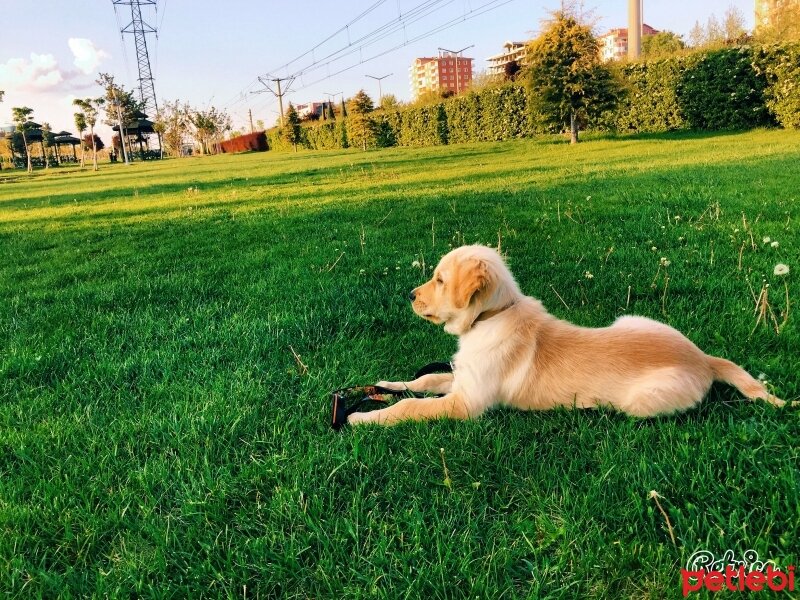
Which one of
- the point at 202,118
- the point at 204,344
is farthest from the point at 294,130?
the point at 204,344

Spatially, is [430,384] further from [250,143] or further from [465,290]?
[250,143]

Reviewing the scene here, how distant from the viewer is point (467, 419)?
8.16 ft

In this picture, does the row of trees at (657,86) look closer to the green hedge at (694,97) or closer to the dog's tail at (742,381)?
the green hedge at (694,97)

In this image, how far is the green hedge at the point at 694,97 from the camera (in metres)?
17.3

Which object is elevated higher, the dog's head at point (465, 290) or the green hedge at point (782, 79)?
the green hedge at point (782, 79)

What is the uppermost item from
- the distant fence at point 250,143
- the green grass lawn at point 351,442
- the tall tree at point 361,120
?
the distant fence at point 250,143

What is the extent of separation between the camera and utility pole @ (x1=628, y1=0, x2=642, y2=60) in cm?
2477

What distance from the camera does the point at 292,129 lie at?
52.5 meters

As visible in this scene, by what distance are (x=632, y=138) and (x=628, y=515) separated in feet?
68.3

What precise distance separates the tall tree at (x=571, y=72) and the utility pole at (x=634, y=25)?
623 cm

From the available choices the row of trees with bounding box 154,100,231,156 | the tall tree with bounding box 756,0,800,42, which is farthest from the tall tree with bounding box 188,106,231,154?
the tall tree with bounding box 756,0,800,42

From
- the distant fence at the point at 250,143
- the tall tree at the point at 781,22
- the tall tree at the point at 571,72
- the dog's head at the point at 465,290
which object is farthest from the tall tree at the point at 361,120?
the dog's head at the point at 465,290

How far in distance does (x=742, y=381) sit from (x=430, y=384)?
4.88 ft

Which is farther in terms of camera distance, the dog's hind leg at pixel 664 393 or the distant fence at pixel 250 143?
the distant fence at pixel 250 143
